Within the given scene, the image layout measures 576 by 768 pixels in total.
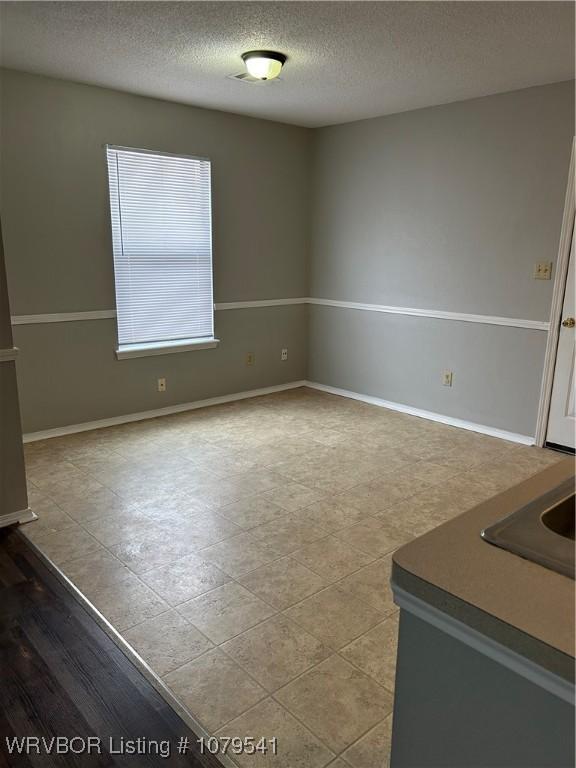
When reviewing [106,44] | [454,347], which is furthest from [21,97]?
[454,347]

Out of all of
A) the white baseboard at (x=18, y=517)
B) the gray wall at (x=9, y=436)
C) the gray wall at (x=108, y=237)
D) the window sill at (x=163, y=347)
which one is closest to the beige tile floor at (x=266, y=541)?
the white baseboard at (x=18, y=517)

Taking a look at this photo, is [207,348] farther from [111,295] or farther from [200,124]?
[200,124]

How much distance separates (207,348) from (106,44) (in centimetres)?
246

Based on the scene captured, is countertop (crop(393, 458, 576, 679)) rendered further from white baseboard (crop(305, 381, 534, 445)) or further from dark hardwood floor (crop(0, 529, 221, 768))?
white baseboard (crop(305, 381, 534, 445))

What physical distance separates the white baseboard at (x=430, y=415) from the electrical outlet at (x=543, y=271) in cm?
117

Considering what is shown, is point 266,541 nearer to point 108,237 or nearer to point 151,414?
point 151,414

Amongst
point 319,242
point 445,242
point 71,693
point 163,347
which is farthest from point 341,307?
point 71,693

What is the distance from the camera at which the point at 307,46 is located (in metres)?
2.97

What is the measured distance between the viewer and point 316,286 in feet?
18.0

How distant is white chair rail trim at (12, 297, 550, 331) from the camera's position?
393cm

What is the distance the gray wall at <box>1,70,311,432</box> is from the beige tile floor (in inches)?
16.5

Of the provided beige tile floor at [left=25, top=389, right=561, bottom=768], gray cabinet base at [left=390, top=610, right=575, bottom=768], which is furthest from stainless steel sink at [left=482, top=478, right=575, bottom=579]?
beige tile floor at [left=25, top=389, right=561, bottom=768]

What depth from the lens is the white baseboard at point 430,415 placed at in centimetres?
420

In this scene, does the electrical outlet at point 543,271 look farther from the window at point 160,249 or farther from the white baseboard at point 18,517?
the white baseboard at point 18,517
